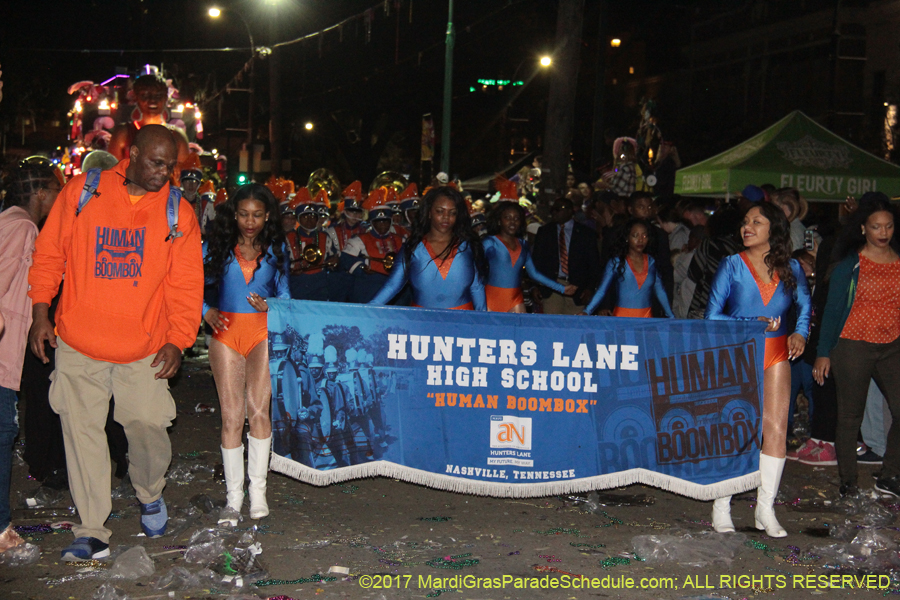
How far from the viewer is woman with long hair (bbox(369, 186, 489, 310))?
6.29 meters

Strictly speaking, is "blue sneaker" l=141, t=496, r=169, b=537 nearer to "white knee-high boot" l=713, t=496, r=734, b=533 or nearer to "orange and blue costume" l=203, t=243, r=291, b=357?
"orange and blue costume" l=203, t=243, r=291, b=357

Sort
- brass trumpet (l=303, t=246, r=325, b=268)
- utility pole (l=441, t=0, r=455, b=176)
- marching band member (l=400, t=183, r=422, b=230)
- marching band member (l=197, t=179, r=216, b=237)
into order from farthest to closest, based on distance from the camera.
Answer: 1. utility pole (l=441, t=0, r=455, b=176)
2. marching band member (l=197, t=179, r=216, b=237)
3. marching band member (l=400, t=183, r=422, b=230)
4. brass trumpet (l=303, t=246, r=325, b=268)

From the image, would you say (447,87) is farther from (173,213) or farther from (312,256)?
(173,213)

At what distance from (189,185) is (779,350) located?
9.09 meters

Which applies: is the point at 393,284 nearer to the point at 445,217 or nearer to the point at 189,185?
the point at 445,217

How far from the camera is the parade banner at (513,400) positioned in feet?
17.8

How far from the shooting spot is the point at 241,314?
552 cm

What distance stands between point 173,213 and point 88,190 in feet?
1.42

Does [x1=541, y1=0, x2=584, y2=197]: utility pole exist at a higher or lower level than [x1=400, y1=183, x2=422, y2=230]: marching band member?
higher

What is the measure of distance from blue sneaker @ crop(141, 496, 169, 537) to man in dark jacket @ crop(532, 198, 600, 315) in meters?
5.84

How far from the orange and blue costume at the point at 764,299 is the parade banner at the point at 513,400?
154 mm

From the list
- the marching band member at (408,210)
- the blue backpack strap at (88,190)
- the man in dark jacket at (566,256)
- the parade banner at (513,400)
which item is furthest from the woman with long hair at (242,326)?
the marching band member at (408,210)

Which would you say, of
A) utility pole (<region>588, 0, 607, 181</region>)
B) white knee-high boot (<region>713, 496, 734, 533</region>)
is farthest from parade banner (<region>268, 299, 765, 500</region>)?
utility pole (<region>588, 0, 607, 181</region>)

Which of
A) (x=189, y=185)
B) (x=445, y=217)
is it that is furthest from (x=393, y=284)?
(x=189, y=185)
